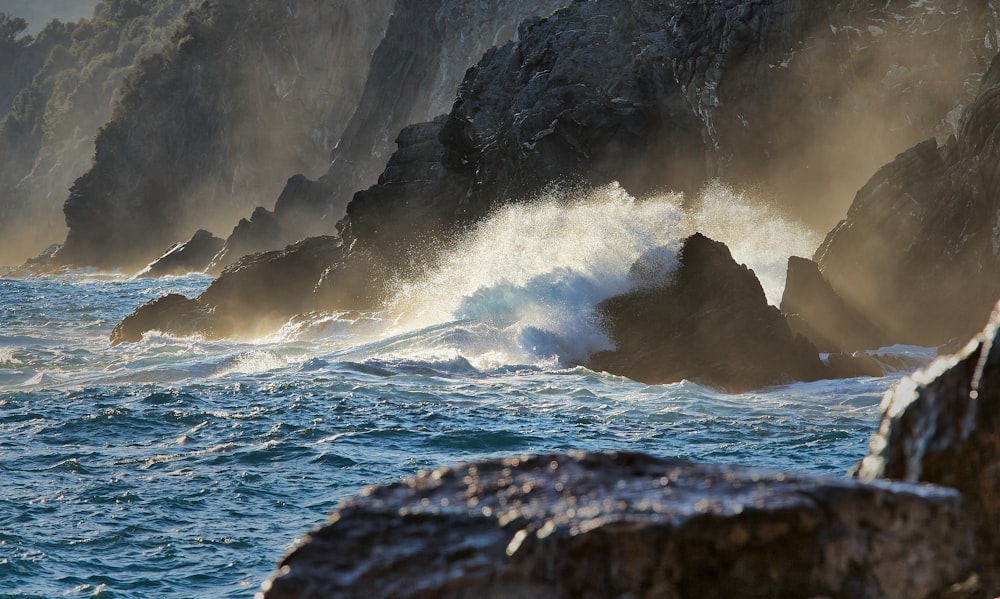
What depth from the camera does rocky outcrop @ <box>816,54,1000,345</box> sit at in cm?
2078

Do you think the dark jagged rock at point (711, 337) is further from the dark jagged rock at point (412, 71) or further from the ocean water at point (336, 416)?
the dark jagged rock at point (412, 71)

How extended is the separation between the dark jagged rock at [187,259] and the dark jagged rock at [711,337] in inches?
2454

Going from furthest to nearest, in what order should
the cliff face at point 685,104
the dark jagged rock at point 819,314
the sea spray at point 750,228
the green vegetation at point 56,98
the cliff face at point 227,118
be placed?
the green vegetation at point 56,98 → the cliff face at point 227,118 → the sea spray at point 750,228 → the cliff face at point 685,104 → the dark jagged rock at point 819,314

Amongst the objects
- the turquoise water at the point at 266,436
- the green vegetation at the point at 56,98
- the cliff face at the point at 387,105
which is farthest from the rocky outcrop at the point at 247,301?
the green vegetation at the point at 56,98

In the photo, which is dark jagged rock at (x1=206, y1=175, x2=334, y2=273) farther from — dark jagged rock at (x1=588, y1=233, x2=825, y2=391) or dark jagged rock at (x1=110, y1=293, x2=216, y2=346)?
dark jagged rock at (x1=588, y1=233, x2=825, y2=391)

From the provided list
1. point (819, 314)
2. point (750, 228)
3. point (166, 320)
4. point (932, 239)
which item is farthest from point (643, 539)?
point (166, 320)

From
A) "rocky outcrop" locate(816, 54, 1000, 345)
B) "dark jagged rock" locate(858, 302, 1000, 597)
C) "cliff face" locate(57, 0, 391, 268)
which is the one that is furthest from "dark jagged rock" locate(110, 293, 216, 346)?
"cliff face" locate(57, 0, 391, 268)

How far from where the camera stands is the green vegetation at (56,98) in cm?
12356

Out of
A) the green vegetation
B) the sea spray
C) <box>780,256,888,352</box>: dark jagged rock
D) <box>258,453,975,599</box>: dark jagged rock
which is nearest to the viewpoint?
<box>258,453,975,599</box>: dark jagged rock

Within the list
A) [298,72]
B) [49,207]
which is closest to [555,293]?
[298,72]

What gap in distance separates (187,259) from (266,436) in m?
67.3

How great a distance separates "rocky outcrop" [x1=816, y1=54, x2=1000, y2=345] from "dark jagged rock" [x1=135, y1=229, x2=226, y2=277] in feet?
201

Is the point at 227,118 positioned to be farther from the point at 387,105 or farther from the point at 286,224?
the point at 387,105

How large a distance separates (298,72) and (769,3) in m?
68.5
